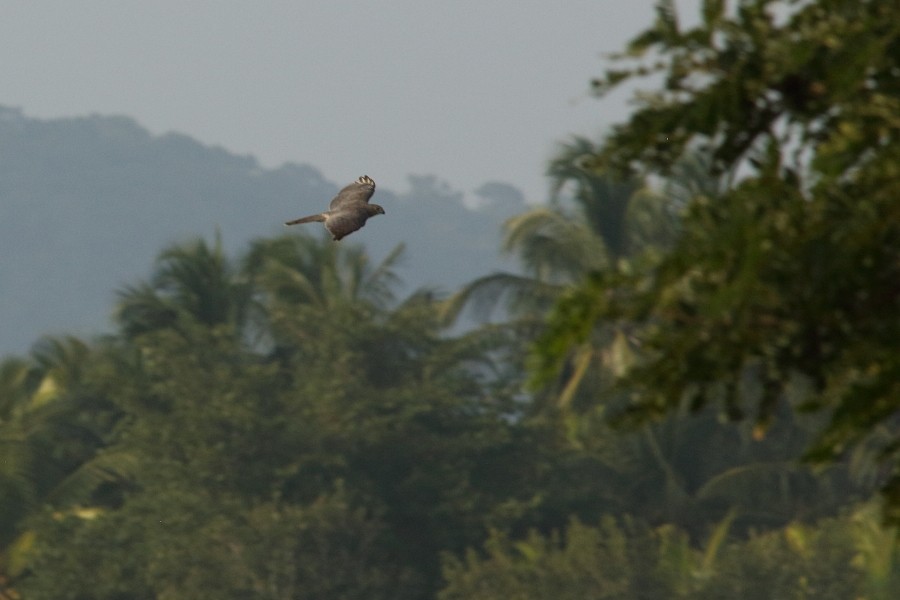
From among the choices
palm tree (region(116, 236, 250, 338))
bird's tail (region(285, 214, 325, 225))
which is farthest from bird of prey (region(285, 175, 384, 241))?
palm tree (region(116, 236, 250, 338))

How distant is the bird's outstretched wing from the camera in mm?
9445

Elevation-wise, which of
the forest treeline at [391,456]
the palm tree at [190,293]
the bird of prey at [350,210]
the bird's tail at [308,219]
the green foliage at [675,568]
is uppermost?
the palm tree at [190,293]

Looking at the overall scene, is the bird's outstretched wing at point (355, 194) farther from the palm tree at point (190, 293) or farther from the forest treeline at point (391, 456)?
the palm tree at point (190, 293)

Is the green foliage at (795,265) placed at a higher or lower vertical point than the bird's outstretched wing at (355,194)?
lower

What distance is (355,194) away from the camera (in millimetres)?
9641

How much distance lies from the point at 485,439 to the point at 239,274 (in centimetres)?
689

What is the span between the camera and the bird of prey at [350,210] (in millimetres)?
8992

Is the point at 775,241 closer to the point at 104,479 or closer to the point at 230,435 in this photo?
the point at 230,435

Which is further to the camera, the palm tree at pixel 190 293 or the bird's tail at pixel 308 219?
the palm tree at pixel 190 293

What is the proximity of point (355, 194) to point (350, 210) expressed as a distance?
31 cm

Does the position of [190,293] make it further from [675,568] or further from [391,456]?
[675,568]

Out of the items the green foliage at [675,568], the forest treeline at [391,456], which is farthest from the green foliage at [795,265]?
the green foliage at [675,568]

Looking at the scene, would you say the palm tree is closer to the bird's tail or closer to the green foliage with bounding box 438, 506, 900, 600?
the green foliage with bounding box 438, 506, 900, 600

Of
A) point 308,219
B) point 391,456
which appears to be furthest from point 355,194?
point 391,456
